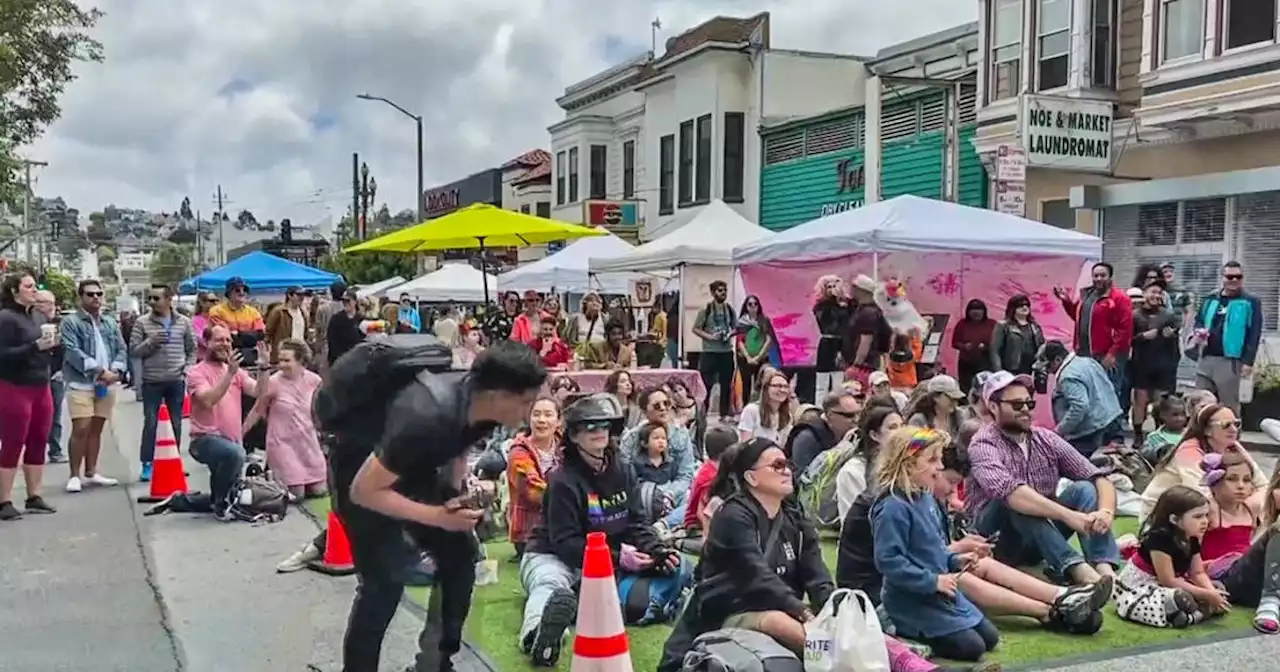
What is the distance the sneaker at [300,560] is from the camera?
6984mm

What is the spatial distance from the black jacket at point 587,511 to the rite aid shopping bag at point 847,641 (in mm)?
1442

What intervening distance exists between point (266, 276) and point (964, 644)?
19492 millimetres

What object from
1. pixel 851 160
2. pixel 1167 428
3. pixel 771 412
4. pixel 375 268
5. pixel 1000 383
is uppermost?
pixel 851 160

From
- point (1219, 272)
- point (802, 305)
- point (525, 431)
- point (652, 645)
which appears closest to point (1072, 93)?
point (1219, 272)

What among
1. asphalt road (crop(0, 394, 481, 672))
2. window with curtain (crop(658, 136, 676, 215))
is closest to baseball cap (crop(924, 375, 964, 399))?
asphalt road (crop(0, 394, 481, 672))

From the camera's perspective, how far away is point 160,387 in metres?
10.1

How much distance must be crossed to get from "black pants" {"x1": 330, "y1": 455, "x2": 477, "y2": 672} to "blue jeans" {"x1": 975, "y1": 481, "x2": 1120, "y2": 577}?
10.7ft

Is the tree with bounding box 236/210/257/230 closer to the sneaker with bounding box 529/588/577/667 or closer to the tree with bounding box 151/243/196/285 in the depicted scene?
the tree with bounding box 151/243/196/285

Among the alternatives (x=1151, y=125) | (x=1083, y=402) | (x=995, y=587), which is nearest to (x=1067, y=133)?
(x=1151, y=125)

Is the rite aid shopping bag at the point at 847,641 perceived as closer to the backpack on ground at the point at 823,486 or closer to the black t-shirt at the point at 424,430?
the black t-shirt at the point at 424,430

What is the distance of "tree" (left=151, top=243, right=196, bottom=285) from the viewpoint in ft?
336

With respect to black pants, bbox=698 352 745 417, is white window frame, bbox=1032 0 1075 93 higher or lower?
higher

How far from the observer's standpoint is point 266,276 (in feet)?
74.0

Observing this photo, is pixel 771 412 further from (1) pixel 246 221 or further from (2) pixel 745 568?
(1) pixel 246 221
